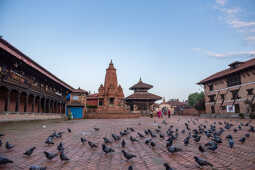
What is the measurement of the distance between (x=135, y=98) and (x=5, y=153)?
1493 inches

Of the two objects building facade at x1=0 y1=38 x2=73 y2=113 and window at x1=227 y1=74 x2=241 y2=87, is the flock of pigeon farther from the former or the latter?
window at x1=227 y1=74 x2=241 y2=87

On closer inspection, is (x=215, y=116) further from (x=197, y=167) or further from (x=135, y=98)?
(x=197, y=167)

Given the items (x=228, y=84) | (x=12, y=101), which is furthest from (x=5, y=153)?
(x=228, y=84)

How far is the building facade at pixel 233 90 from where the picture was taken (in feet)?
90.7

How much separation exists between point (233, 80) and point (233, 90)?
2075 millimetres

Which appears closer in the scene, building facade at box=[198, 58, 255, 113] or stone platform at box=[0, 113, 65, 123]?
stone platform at box=[0, 113, 65, 123]

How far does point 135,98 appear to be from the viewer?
42406 mm

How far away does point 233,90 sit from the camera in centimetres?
3136

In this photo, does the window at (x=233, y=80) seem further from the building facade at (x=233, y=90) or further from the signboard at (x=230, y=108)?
the signboard at (x=230, y=108)

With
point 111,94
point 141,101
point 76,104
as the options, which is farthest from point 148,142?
point 141,101

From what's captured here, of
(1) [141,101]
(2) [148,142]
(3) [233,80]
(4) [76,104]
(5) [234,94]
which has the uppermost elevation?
(3) [233,80]

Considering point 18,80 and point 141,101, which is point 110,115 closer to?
point 141,101

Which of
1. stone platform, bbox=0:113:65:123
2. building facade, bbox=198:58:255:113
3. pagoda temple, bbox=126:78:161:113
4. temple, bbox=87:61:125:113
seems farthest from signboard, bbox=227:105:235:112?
stone platform, bbox=0:113:65:123

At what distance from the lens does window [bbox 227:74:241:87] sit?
3061 cm
